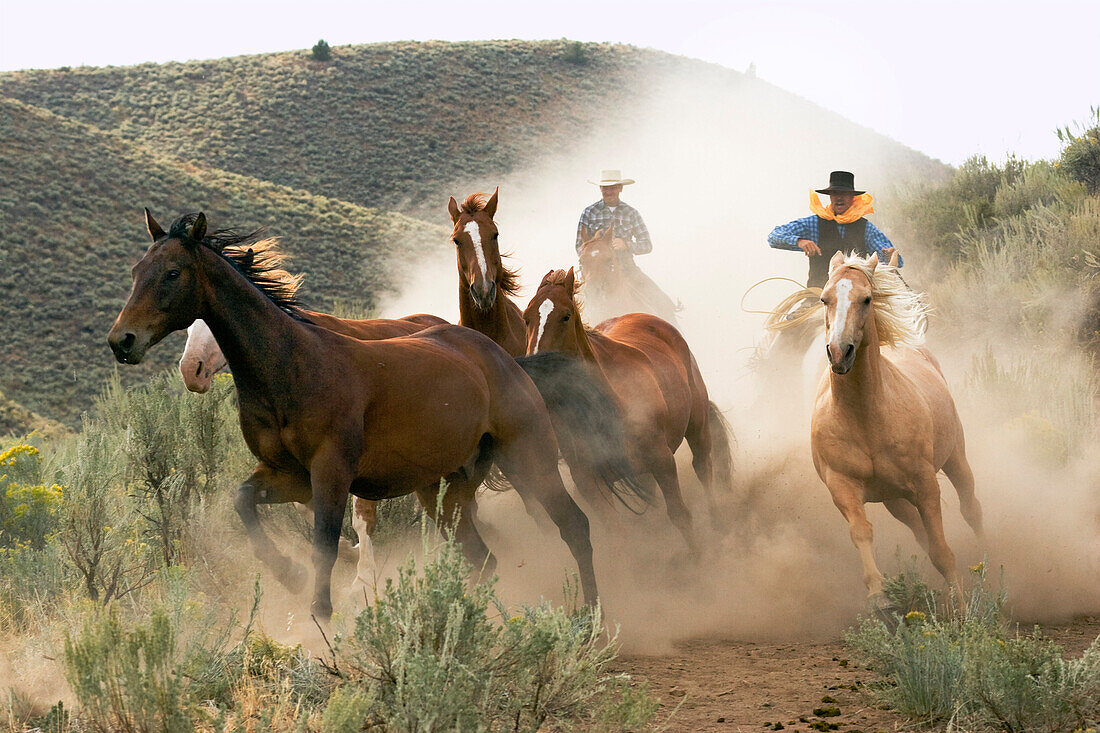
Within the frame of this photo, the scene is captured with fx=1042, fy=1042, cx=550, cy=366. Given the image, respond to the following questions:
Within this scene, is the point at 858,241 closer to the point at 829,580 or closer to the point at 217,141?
the point at 829,580

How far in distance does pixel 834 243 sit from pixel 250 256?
5876mm

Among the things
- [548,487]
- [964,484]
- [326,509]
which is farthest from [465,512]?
[964,484]

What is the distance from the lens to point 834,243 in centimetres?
955

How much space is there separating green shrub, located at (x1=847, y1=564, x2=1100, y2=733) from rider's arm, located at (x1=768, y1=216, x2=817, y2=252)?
214 inches

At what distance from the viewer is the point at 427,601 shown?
3.78 meters

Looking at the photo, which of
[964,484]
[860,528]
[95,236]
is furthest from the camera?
[95,236]

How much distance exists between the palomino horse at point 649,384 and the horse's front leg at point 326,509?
7.95 feet

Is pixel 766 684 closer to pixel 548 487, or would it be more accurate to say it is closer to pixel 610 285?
pixel 548 487

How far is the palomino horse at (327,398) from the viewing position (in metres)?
5.06

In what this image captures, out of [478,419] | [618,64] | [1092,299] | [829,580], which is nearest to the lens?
[478,419]

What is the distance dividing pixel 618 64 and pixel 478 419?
6984 centimetres

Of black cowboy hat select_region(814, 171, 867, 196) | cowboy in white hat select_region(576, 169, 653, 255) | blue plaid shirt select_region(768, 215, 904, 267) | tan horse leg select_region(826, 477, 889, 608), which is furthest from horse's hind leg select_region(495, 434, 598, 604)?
cowboy in white hat select_region(576, 169, 653, 255)

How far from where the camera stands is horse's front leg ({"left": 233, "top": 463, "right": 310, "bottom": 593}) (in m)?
5.61

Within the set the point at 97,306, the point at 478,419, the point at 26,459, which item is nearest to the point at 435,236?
the point at 97,306
